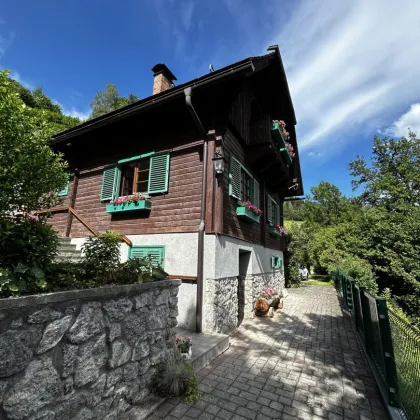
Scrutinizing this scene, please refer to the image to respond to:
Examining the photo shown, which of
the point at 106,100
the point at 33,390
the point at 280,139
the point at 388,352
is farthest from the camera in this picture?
the point at 106,100

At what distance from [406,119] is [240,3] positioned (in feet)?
104

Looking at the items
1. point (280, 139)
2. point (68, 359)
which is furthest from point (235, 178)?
point (68, 359)

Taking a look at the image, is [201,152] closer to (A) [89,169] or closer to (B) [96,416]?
(A) [89,169]

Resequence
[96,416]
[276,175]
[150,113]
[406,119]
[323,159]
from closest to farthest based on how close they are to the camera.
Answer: [96,416]
[150,113]
[276,175]
[406,119]
[323,159]

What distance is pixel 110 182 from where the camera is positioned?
25.2 ft

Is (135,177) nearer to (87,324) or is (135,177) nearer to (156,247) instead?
(156,247)

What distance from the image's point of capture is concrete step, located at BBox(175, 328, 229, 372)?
4121 millimetres

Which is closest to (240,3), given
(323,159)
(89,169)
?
(89,169)

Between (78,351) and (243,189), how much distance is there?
21.1 feet

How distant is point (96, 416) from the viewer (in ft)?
7.86

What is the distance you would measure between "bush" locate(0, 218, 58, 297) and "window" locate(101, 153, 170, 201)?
437cm

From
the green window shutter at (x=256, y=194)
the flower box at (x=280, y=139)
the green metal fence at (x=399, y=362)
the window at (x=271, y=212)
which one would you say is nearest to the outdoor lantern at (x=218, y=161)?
the green window shutter at (x=256, y=194)

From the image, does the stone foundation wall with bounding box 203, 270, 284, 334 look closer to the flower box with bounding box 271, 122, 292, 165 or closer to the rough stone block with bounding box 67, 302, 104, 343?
the rough stone block with bounding box 67, 302, 104, 343

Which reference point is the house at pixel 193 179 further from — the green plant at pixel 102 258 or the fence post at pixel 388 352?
the fence post at pixel 388 352
